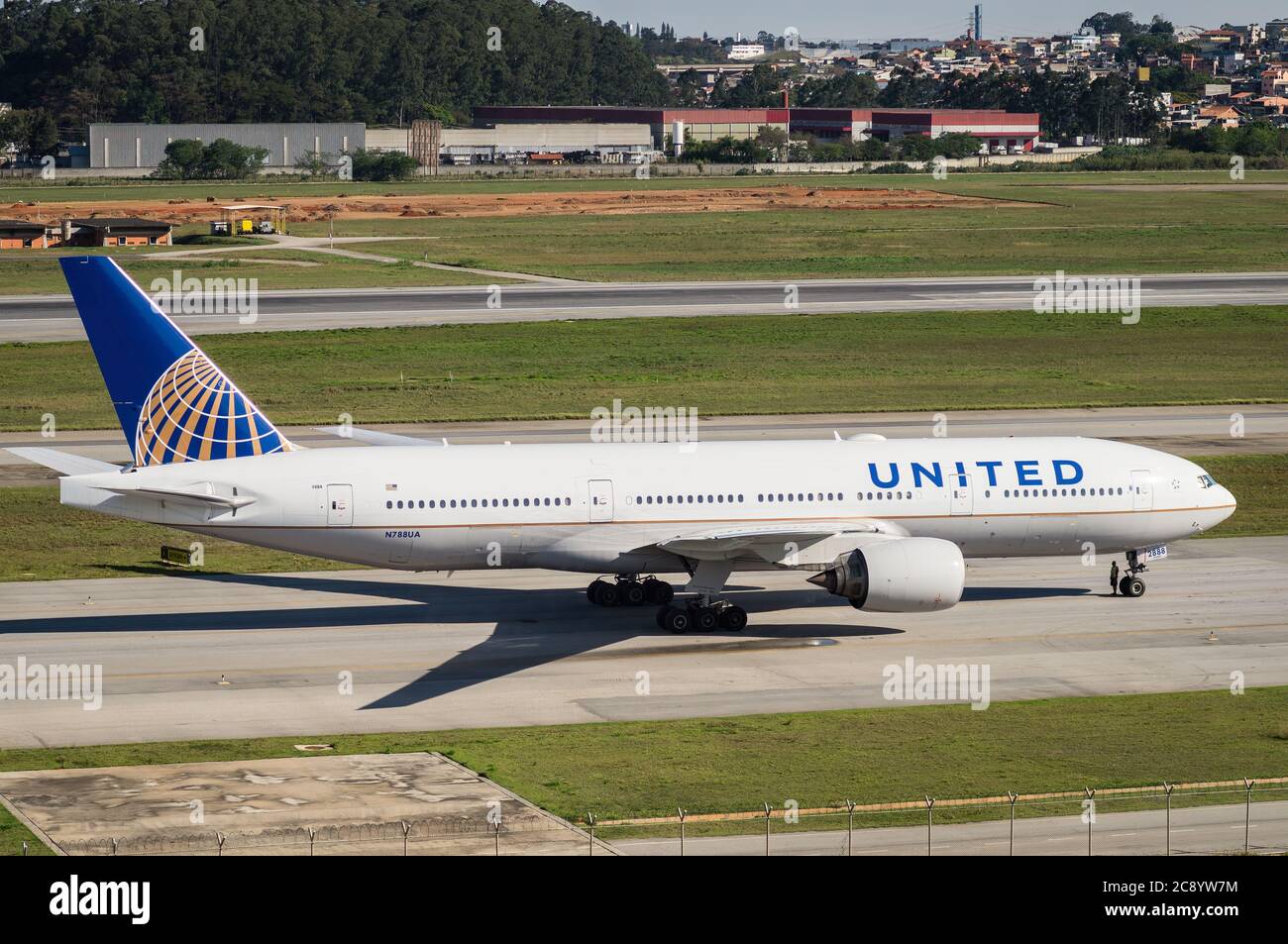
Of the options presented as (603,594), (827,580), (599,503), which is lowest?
(603,594)

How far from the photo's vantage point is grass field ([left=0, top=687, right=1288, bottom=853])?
3262 cm

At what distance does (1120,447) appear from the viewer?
50250mm

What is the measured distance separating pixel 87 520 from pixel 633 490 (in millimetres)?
23095

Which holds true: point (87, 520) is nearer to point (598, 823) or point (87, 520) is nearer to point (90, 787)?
point (90, 787)

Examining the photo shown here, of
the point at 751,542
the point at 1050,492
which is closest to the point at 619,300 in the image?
the point at 1050,492

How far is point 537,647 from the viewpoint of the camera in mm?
44875

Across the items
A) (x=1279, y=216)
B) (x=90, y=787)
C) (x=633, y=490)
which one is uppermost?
(x=1279, y=216)

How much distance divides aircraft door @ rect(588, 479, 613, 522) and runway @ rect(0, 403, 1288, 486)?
24.1m

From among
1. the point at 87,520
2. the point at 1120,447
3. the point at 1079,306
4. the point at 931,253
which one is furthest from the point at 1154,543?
the point at 931,253

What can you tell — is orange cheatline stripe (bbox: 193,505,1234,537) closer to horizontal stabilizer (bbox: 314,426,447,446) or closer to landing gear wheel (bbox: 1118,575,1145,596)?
landing gear wheel (bbox: 1118,575,1145,596)

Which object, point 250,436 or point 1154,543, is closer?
point 250,436

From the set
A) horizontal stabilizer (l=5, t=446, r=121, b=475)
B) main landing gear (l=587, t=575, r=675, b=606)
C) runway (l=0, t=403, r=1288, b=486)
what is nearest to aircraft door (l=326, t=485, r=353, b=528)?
horizontal stabilizer (l=5, t=446, r=121, b=475)

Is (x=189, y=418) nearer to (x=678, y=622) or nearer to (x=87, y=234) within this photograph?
(x=678, y=622)

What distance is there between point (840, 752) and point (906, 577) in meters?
8.56
